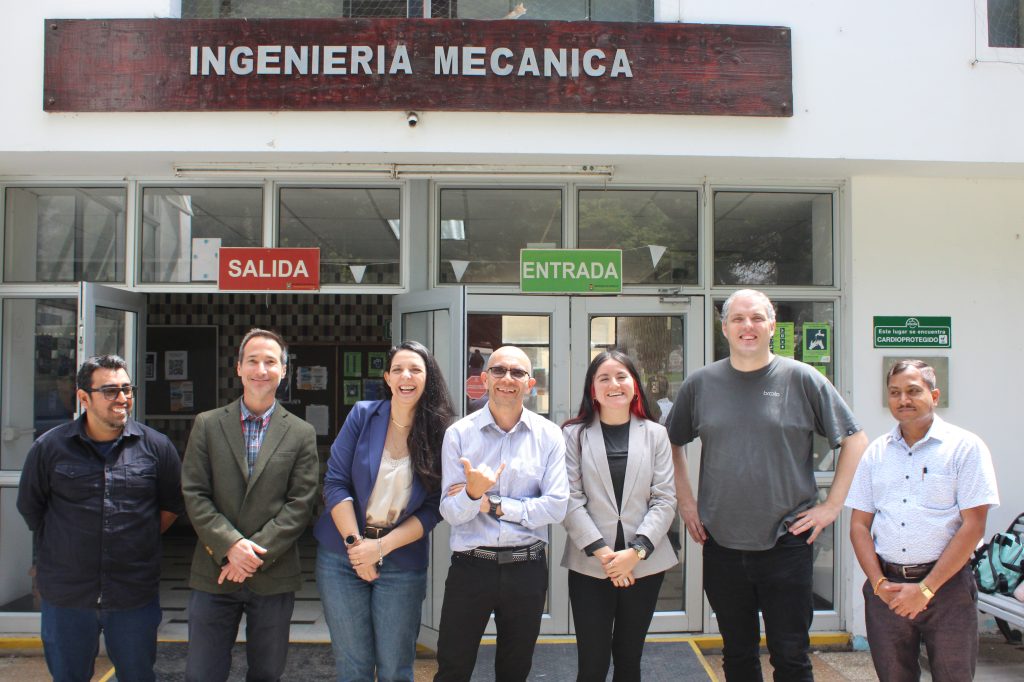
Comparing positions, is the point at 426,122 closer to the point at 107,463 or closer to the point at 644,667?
the point at 107,463

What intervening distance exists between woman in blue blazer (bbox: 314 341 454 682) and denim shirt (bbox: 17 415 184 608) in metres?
0.75

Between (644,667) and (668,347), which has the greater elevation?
(668,347)

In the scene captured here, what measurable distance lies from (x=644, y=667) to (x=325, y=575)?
7.04 ft

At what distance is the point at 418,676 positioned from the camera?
13.3 feet

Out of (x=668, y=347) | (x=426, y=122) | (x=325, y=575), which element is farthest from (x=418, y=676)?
(x=426, y=122)

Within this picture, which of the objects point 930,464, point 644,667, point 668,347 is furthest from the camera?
point 668,347

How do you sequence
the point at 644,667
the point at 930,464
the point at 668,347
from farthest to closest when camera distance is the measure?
the point at 668,347, the point at 644,667, the point at 930,464

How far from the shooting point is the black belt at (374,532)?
2.78 m

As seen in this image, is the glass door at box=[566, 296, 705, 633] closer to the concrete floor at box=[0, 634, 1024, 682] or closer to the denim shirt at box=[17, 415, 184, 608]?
the concrete floor at box=[0, 634, 1024, 682]

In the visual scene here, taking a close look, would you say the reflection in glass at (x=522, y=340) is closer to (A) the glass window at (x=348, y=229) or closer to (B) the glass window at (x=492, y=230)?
(B) the glass window at (x=492, y=230)

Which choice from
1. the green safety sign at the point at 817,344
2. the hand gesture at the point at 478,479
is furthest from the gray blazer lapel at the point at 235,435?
the green safety sign at the point at 817,344

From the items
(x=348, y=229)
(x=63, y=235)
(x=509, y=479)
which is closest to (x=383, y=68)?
(x=348, y=229)

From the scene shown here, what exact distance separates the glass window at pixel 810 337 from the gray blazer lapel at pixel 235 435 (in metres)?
2.95

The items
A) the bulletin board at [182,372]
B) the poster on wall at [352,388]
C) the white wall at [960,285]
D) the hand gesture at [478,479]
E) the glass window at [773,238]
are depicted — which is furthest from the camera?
the poster on wall at [352,388]
